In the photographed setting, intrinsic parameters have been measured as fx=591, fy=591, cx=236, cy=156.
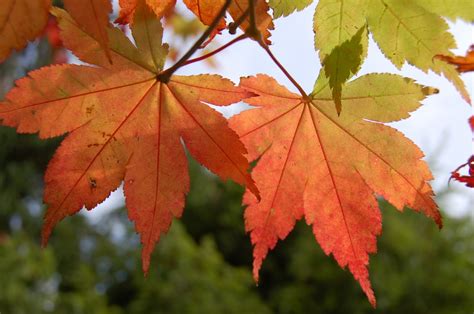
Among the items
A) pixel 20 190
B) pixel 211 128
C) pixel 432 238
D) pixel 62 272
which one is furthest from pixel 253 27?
pixel 20 190

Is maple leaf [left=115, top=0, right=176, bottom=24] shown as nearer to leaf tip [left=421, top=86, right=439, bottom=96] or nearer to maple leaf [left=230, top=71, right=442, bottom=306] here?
maple leaf [left=230, top=71, right=442, bottom=306]

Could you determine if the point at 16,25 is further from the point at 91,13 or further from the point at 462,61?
the point at 462,61

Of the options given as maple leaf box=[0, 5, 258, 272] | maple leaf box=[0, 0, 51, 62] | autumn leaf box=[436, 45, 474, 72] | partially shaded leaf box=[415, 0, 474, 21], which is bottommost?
maple leaf box=[0, 5, 258, 272]

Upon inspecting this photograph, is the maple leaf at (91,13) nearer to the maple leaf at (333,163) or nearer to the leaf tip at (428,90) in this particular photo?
the maple leaf at (333,163)

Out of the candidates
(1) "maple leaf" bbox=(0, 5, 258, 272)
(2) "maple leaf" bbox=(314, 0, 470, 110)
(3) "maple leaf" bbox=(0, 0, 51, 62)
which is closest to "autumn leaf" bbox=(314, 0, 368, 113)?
(2) "maple leaf" bbox=(314, 0, 470, 110)

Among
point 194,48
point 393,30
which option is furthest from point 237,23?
point 393,30

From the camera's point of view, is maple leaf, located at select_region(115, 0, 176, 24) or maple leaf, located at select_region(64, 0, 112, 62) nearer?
maple leaf, located at select_region(64, 0, 112, 62)
